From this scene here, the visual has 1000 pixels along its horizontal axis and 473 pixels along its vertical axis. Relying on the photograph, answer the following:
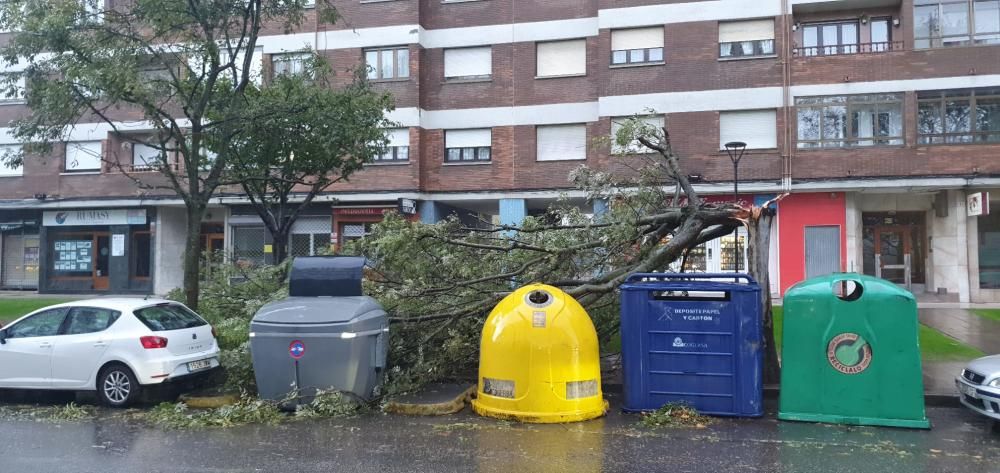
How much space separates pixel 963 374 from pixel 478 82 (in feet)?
59.2

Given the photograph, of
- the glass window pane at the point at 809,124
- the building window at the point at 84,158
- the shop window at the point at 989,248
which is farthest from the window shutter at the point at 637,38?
the building window at the point at 84,158

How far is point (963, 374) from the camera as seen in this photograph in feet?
23.1

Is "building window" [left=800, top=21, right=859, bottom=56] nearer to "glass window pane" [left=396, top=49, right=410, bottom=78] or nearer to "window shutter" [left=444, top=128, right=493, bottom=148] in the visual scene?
"window shutter" [left=444, top=128, right=493, bottom=148]

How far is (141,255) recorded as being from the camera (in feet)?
85.3

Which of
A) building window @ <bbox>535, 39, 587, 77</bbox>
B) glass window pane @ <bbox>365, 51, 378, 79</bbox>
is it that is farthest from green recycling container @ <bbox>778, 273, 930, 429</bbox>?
glass window pane @ <bbox>365, 51, 378, 79</bbox>

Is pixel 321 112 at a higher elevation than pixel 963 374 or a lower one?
higher

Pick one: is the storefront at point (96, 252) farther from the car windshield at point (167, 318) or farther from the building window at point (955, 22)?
the building window at point (955, 22)

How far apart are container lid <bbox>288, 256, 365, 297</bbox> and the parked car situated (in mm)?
6393

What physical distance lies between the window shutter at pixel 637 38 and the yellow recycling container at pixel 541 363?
16.1 meters

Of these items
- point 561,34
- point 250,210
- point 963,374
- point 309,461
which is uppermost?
point 561,34

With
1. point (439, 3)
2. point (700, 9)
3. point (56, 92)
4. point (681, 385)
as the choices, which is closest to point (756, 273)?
point (681, 385)

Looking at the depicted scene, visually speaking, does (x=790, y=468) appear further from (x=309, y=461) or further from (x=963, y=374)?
(x=309, y=461)

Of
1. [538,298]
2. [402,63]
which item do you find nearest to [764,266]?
[538,298]

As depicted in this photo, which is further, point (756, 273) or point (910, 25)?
point (910, 25)
